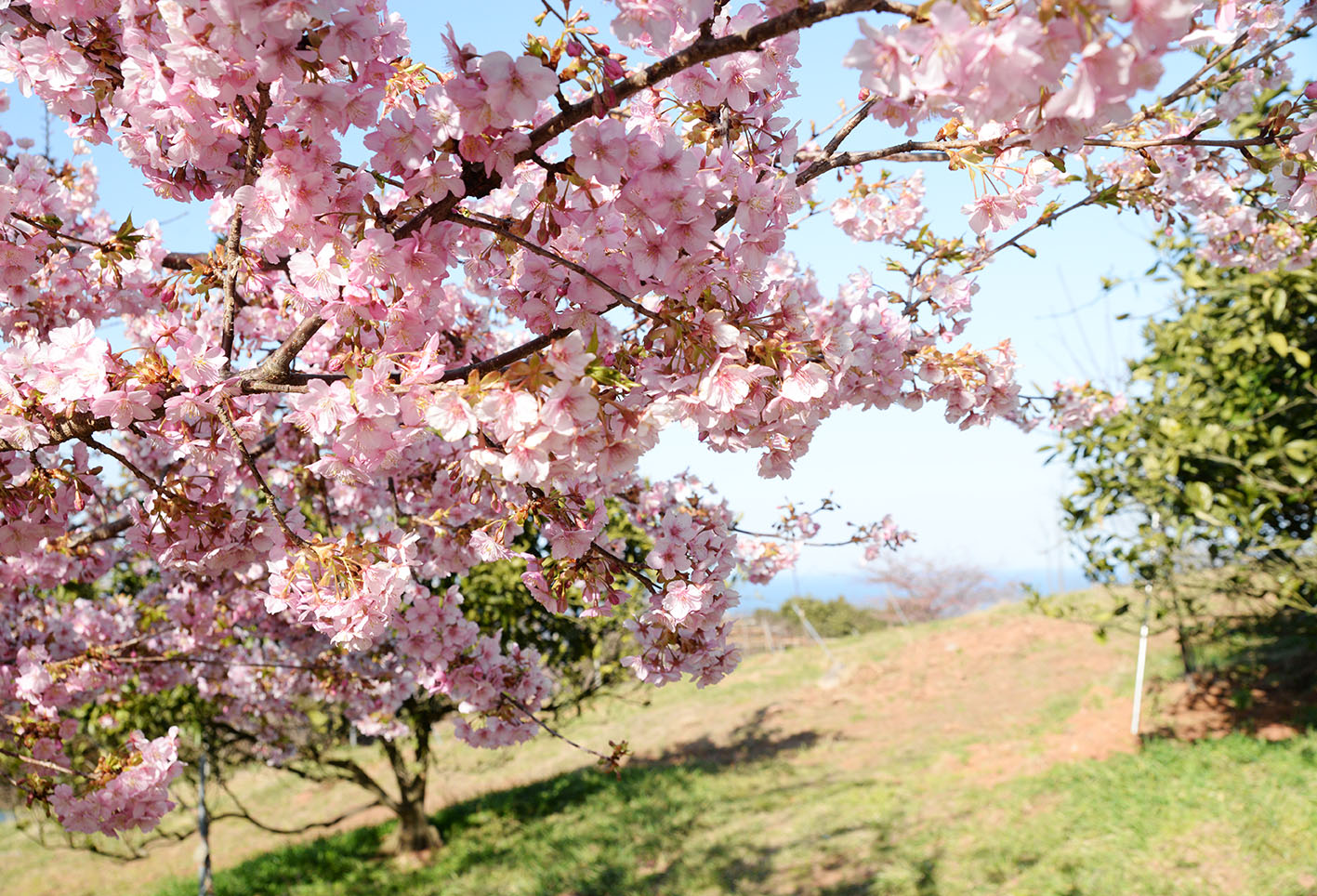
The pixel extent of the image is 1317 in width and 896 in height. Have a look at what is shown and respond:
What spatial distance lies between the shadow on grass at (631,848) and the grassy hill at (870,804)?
0.03 m

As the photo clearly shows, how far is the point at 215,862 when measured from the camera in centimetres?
945

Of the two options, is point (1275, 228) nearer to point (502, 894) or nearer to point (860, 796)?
point (860, 796)

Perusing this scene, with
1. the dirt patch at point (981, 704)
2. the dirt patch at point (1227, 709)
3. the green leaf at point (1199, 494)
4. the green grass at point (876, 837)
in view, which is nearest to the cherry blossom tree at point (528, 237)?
the green leaf at point (1199, 494)

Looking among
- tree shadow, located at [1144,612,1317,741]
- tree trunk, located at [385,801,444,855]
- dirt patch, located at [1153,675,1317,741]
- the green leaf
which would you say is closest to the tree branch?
the green leaf

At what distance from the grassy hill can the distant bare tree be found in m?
15.5

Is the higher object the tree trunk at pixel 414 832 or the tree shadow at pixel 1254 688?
the tree trunk at pixel 414 832

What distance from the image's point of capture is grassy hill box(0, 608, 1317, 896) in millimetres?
5055

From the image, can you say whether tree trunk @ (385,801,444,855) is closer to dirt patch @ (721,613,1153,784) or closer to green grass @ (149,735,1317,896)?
green grass @ (149,735,1317,896)

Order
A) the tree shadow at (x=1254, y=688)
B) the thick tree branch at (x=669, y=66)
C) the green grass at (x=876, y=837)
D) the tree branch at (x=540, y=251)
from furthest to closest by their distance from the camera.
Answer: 1. the tree shadow at (x=1254, y=688)
2. the green grass at (x=876, y=837)
3. the tree branch at (x=540, y=251)
4. the thick tree branch at (x=669, y=66)

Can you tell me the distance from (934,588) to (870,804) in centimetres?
2392

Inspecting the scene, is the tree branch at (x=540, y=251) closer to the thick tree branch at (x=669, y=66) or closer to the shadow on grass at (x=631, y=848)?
the thick tree branch at (x=669, y=66)

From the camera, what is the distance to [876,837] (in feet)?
20.3

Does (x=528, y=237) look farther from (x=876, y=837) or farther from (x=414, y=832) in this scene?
(x=414, y=832)

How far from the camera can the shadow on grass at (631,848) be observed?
5.86 metres
